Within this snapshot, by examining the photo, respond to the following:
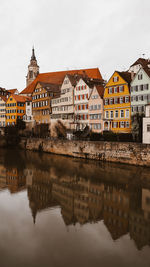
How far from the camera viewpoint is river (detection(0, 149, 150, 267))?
967 cm

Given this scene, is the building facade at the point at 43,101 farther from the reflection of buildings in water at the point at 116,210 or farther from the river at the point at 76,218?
the reflection of buildings in water at the point at 116,210

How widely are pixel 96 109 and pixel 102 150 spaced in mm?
10673

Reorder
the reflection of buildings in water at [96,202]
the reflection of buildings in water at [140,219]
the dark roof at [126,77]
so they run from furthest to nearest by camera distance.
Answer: the dark roof at [126,77]
the reflection of buildings in water at [96,202]
the reflection of buildings in water at [140,219]

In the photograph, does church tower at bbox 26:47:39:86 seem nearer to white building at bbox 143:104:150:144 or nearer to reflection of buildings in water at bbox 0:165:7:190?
reflection of buildings in water at bbox 0:165:7:190

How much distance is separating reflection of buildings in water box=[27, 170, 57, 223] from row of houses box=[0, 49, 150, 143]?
11.8 m

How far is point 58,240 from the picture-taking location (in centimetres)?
1091

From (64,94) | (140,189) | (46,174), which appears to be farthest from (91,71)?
(140,189)

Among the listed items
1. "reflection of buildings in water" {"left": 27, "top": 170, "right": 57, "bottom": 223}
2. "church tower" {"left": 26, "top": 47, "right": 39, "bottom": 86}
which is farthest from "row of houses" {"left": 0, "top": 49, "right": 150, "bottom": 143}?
"church tower" {"left": 26, "top": 47, "right": 39, "bottom": 86}

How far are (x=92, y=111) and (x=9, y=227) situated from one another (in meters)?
27.7

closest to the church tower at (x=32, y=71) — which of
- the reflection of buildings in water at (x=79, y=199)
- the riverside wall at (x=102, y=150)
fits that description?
the riverside wall at (x=102, y=150)

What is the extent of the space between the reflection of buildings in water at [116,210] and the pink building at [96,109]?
18.8m

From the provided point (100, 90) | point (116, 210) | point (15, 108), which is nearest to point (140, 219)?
point (116, 210)

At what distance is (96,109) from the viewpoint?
123 ft

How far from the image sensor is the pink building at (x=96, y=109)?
36.8 metres
